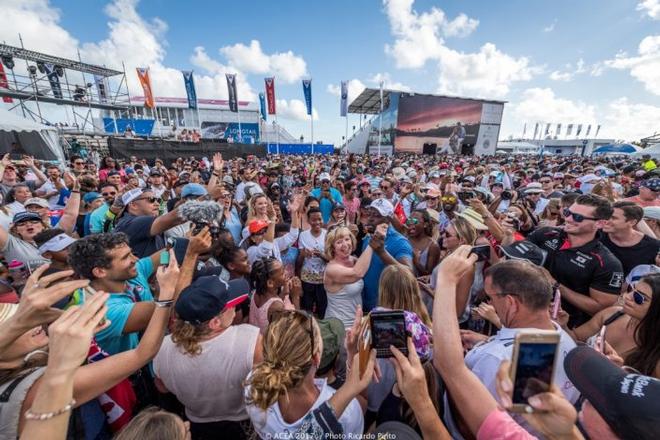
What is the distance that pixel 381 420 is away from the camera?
1.63 m

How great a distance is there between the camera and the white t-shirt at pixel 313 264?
147 inches

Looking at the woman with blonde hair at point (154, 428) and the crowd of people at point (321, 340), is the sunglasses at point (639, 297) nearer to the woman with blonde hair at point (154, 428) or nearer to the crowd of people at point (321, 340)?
the crowd of people at point (321, 340)

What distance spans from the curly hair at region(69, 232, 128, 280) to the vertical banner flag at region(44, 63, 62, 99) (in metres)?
28.0

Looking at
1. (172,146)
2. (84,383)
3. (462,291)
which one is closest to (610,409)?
(462,291)

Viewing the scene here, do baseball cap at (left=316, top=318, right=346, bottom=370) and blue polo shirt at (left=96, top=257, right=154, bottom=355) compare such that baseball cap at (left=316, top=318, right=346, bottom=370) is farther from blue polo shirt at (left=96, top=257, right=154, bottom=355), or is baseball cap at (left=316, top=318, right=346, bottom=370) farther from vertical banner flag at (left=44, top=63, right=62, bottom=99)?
vertical banner flag at (left=44, top=63, right=62, bottom=99)

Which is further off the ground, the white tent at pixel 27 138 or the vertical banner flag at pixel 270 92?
the vertical banner flag at pixel 270 92

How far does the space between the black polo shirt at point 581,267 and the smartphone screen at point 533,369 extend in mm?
2327

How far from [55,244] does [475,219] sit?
4336 mm

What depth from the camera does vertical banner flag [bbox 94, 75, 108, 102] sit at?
24.0 metres

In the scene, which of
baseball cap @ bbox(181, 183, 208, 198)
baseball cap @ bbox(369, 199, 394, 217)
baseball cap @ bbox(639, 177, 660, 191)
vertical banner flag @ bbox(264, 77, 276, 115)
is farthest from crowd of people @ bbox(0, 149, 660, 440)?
vertical banner flag @ bbox(264, 77, 276, 115)

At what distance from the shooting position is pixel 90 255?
1984 mm

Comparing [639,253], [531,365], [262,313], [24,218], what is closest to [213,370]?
[262,313]

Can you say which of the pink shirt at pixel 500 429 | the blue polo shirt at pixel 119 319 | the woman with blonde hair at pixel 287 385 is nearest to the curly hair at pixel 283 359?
the woman with blonde hair at pixel 287 385

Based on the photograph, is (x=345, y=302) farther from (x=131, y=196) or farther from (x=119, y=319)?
(x=131, y=196)
